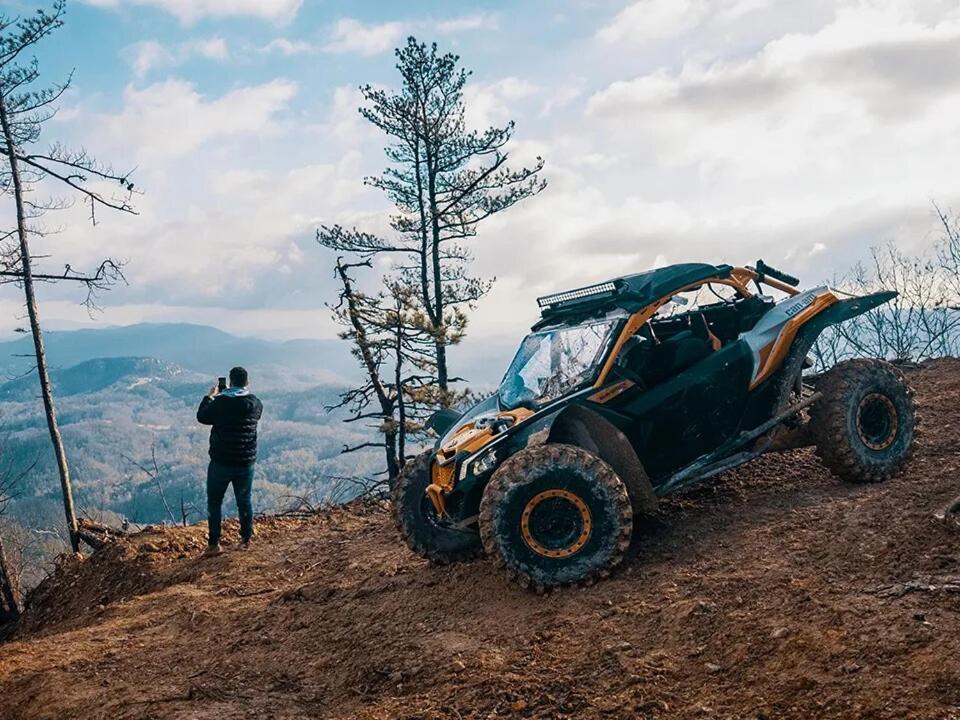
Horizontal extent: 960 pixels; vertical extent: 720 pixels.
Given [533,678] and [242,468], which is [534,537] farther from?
[242,468]

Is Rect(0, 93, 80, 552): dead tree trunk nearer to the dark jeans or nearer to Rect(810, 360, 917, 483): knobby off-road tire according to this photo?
the dark jeans

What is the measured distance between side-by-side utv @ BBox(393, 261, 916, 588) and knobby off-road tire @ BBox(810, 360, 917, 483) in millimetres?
13

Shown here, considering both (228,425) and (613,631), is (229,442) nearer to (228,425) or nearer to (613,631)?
(228,425)

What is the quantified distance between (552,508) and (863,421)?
362 centimetres

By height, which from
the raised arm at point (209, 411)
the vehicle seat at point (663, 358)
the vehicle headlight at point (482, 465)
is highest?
the vehicle seat at point (663, 358)

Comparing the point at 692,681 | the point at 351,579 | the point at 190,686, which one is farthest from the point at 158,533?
the point at 692,681

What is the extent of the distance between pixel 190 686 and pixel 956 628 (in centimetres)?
498

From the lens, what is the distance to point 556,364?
6707 millimetres

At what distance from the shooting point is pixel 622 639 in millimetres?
4664

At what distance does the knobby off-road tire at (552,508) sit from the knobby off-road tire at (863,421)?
252 cm

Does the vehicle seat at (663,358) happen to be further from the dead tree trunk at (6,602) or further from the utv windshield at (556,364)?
the dead tree trunk at (6,602)

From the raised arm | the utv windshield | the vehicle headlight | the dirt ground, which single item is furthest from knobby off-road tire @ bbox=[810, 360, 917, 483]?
the raised arm

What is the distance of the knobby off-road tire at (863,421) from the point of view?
6758 millimetres

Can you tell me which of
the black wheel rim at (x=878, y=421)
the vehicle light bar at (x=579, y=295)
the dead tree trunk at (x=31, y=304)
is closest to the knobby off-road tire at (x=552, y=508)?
the vehicle light bar at (x=579, y=295)
